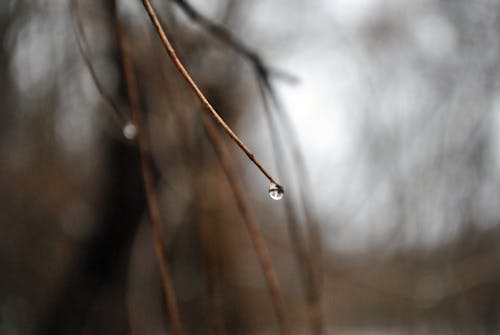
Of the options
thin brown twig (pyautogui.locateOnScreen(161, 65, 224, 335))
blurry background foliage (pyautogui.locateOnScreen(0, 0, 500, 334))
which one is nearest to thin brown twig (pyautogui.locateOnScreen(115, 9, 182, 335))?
thin brown twig (pyautogui.locateOnScreen(161, 65, 224, 335))

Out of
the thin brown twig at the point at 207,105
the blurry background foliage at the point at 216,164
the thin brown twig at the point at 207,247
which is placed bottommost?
the thin brown twig at the point at 207,105

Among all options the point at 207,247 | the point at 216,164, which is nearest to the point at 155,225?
the point at 207,247

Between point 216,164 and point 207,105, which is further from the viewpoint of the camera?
point 216,164

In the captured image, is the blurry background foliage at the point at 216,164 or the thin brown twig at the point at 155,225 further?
the blurry background foliage at the point at 216,164

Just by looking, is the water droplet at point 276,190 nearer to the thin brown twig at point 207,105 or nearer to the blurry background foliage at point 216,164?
the thin brown twig at point 207,105

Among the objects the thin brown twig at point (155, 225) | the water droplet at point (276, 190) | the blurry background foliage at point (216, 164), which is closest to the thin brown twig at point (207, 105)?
the water droplet at point (276, 190)

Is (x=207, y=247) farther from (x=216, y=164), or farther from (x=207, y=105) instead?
(x=216, y=164)

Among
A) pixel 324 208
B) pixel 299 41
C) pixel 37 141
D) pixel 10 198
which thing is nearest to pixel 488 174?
pixel 324 208

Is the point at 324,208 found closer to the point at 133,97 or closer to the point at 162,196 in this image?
the point at 162,196
